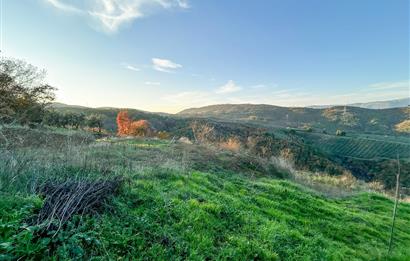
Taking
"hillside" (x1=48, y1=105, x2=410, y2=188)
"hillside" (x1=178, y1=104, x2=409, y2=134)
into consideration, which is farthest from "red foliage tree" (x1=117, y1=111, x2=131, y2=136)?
"hillside" (x1=178, y1=104, x2=409, y2=134)

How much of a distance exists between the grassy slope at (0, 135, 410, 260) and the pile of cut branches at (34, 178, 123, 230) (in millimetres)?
139

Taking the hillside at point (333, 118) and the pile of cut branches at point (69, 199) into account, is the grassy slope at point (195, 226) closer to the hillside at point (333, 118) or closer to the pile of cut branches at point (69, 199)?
the pile of cut branches at point (69, 199)

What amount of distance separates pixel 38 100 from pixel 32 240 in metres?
23.2

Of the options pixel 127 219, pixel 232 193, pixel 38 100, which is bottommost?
pixel 232 193

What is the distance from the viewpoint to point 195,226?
4.45 m

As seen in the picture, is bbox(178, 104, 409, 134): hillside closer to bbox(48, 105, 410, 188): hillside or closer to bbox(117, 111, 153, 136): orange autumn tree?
bbox(48, 105, 410, 188): hillside

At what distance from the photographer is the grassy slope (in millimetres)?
3090

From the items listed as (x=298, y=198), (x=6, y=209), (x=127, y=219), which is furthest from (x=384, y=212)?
(x=6, y=209)

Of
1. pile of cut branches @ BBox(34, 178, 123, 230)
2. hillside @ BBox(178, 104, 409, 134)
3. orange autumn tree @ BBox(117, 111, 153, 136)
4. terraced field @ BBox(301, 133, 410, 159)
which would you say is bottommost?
terraced field @ BBox(301, 133, 410, 159)

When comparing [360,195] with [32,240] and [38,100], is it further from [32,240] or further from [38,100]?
[38,100]

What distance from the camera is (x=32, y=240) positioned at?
2.86 metres

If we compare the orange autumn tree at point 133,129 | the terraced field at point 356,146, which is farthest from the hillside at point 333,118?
the orange autumn tree at point 133,129

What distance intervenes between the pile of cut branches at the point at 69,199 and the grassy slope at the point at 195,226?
14 cm

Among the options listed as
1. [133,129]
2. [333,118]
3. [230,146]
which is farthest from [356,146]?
Answer: [230,146]
